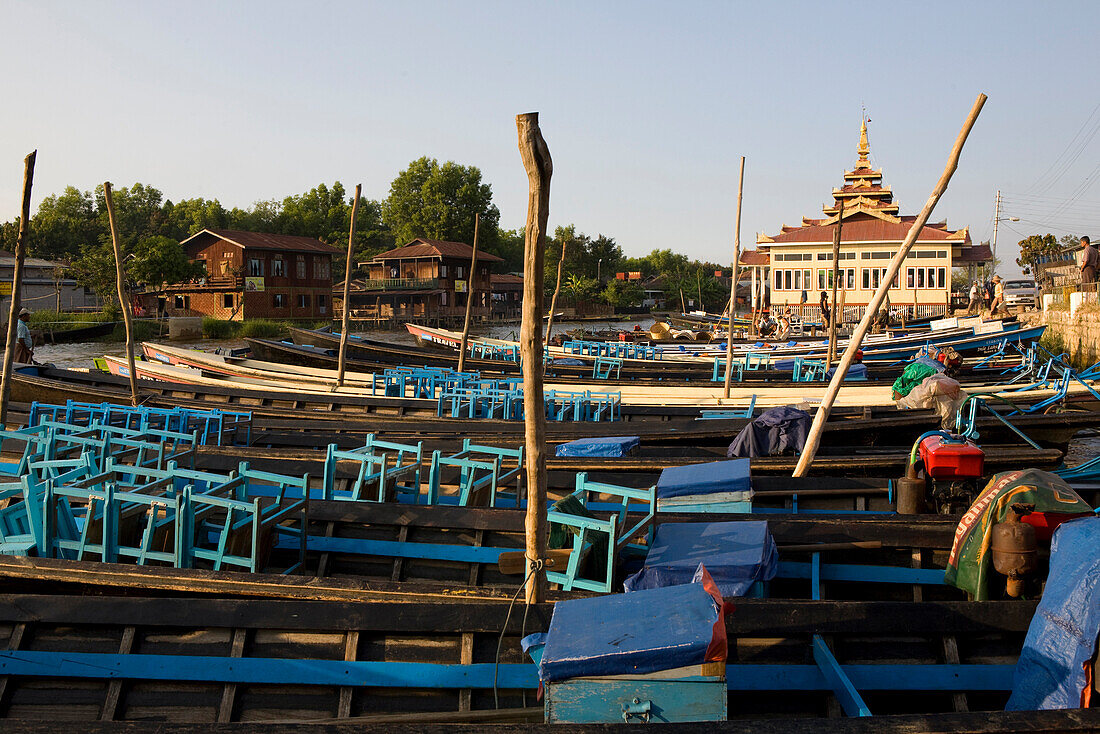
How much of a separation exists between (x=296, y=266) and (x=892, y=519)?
51.5m

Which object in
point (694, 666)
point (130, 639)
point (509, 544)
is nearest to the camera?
point (694, 666)

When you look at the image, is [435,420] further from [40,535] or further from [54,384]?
[54,384]

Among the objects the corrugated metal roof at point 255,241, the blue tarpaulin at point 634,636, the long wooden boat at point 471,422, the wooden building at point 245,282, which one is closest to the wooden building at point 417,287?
the wooden building at point 245,282

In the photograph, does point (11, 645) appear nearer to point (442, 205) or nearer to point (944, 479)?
point (944, 479)

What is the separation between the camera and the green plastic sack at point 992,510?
16.5ft

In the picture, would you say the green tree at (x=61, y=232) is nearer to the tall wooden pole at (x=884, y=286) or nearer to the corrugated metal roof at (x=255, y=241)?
the corrugated metal roof at (x=255, y=241)

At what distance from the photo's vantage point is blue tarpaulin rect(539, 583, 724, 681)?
11.4 ft

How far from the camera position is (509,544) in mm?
6398

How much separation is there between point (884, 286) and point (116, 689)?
7098 millimetres

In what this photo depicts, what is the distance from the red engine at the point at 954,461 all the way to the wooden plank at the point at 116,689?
6.39 metres

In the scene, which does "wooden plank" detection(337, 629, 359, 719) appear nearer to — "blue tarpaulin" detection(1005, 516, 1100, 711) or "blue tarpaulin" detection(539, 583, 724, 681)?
"blue tarpaulin" detection(539, 583, 724, 681)

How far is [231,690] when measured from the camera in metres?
4.47

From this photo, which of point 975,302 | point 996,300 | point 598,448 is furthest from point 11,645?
point 975,302

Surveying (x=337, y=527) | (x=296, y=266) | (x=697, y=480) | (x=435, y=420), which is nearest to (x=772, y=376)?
(x=435, y=420)
